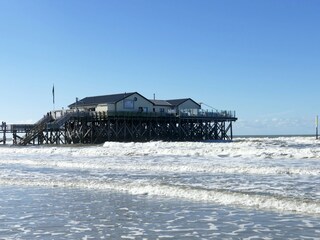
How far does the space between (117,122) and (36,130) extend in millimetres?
9247

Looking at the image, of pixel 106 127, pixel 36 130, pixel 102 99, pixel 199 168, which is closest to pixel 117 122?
pixel 106 127

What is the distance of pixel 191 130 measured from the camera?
58.3 metres

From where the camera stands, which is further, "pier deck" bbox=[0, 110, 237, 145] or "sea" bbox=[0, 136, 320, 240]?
"pier deck" bbox=[0, 110, 237, 145]

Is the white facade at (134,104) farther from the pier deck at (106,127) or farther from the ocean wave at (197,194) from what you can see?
the ocean wave at (197,194)

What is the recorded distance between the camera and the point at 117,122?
5047 cm

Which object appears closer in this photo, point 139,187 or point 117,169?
point 139,187

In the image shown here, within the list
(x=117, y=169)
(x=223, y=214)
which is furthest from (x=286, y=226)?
(x=117, y=169)

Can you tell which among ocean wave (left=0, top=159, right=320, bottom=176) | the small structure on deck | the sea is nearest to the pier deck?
the small structure on deck

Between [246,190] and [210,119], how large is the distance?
151ft

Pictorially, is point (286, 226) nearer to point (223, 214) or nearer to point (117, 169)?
point (223, 214)

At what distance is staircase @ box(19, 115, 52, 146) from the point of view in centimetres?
4625

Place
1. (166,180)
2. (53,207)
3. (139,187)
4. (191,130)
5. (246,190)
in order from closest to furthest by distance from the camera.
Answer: (53,207) < (246,190) < (139,187) < (166,180) < (191,130)

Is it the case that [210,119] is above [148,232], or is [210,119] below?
above

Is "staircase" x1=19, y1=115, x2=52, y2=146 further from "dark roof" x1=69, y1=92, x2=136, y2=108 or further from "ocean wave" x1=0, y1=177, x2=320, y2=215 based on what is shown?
"ocean wave" x1=0, y1=177, x2=320, y2=215
